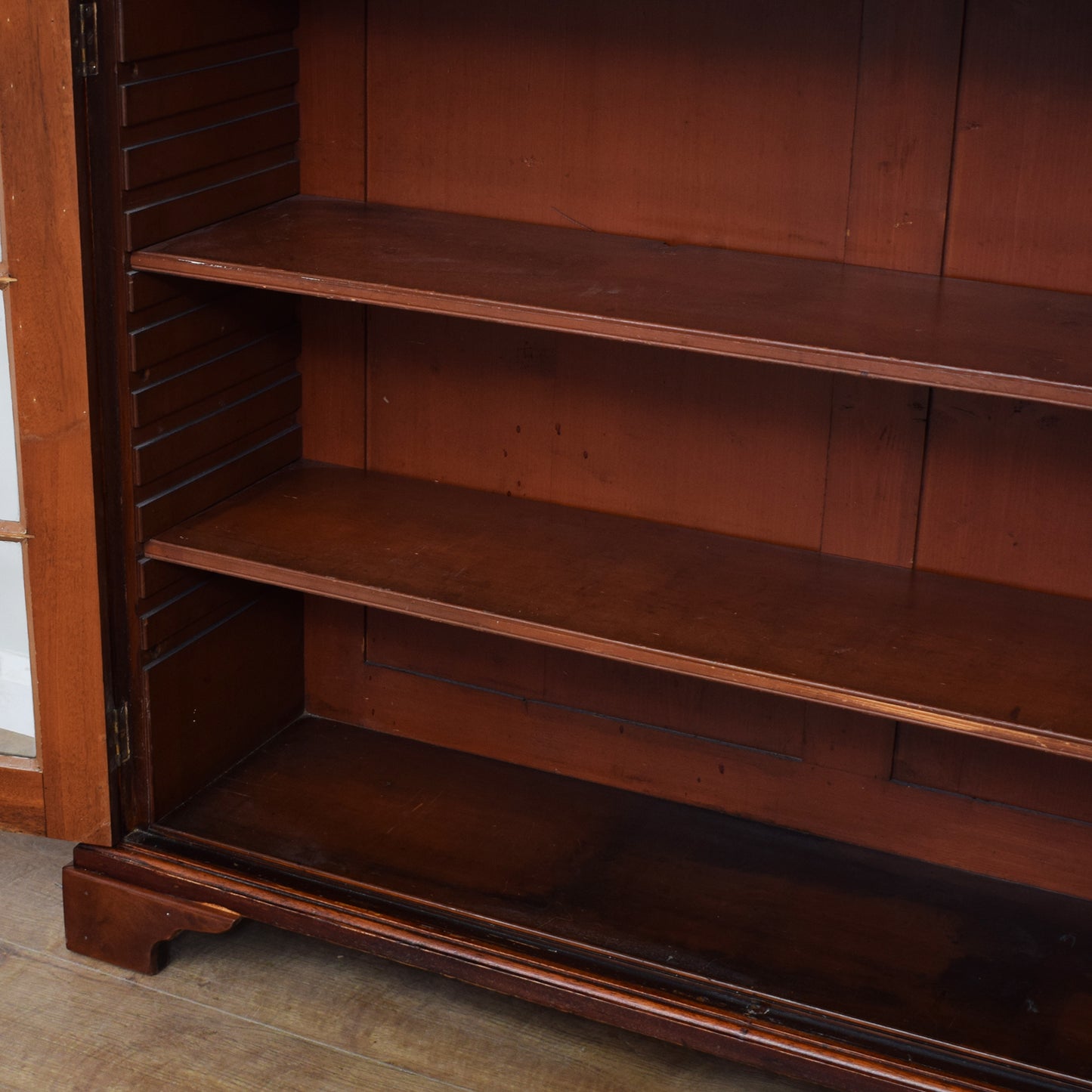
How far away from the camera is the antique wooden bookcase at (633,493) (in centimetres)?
197

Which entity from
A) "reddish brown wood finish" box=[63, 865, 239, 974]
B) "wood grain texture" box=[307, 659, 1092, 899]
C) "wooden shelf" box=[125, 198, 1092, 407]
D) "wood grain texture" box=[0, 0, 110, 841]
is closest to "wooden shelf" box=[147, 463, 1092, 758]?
"wood grain texture" box=[0, 0, 110, 841]

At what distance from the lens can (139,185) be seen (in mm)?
2033

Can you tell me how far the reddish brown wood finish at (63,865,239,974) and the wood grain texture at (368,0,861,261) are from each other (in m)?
1.11

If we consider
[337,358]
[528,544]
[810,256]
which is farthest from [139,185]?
[810,256]

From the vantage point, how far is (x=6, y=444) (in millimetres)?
2133

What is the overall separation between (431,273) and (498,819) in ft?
2.94

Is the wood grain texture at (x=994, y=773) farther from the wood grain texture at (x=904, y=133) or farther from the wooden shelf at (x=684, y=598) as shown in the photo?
the wood grain texture at (x=904, y=133)

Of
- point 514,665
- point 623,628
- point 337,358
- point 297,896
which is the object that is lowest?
point 297,896

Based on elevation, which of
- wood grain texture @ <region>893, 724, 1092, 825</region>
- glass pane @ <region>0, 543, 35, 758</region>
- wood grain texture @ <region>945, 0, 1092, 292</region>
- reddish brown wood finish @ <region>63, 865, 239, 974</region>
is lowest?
reddish brown wood finish @ <region>63, 865, 239, 974</region>

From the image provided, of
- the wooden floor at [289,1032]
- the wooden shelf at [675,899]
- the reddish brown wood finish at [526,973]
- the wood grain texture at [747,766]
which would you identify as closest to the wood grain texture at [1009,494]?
the wood grain texture at [747,766]

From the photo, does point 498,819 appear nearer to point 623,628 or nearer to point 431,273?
point 623,628

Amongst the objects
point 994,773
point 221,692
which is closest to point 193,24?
point 221,692

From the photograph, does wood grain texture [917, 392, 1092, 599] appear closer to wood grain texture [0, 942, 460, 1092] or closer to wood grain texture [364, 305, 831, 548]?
wood grain texture [364, 305, 831, 548]

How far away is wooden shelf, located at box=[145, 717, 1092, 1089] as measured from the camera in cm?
202
